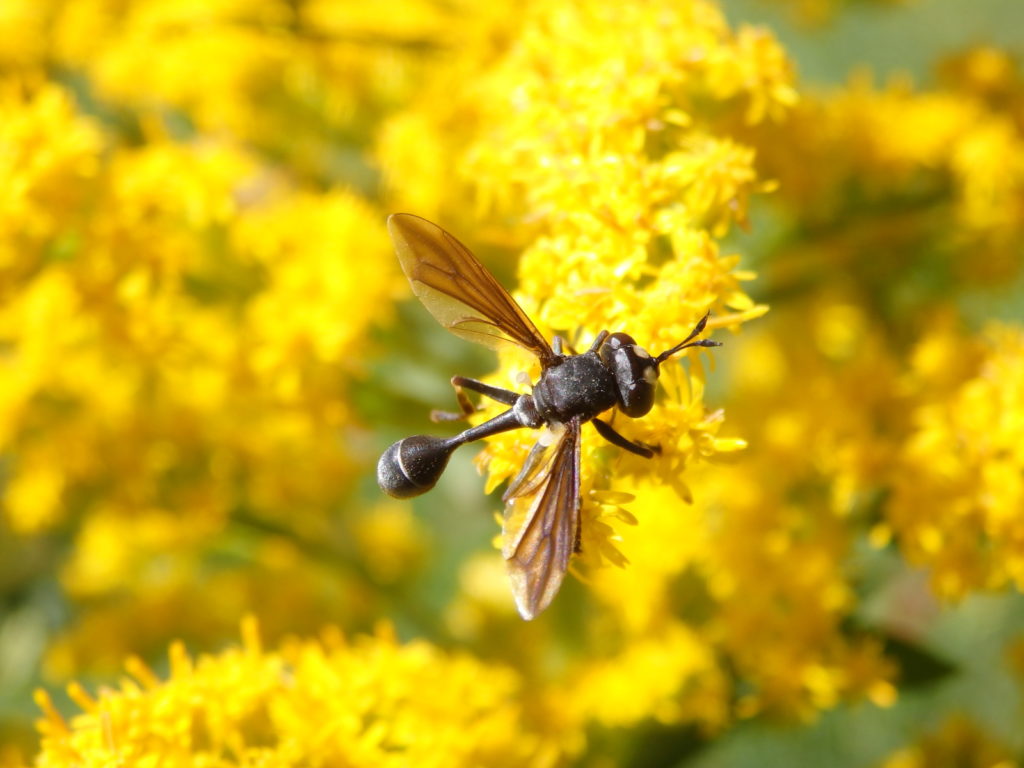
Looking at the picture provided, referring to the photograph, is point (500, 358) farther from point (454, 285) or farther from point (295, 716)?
point (295, 716)

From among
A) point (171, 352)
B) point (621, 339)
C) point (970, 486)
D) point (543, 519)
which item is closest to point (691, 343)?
point (621, 339)

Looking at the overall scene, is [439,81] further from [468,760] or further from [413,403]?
[468,760]

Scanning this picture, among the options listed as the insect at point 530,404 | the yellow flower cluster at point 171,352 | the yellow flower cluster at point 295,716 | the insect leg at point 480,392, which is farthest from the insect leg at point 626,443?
the yellow flower cluster at point 171,352

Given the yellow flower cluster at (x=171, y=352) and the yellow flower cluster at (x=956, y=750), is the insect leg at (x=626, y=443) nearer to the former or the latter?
the yellow flower cluster at (x=171, y=352)

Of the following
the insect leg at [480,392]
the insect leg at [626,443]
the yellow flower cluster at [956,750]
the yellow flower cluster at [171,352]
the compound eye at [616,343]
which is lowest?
the yellow flower cluster at [956,750]

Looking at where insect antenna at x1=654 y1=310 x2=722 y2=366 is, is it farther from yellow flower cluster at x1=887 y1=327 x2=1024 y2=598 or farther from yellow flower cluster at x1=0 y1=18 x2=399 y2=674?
yellow flower cluster at x1=0 y1=18 x2=399 y2=674

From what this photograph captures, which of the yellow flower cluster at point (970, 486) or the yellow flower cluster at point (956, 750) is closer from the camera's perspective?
the yellow flower cluster at point (970, 486)
